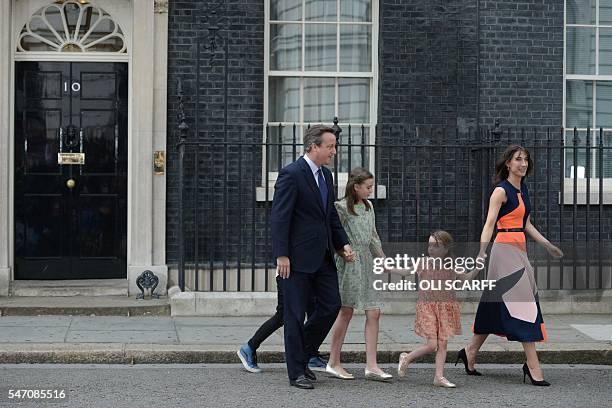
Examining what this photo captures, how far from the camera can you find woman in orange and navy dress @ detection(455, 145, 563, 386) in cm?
823

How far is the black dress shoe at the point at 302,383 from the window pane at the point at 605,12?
22.0 feet

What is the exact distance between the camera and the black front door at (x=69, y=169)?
38.4ft

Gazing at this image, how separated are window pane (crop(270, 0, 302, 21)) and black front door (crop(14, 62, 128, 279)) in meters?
1.78

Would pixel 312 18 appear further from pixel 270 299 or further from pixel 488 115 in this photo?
pixel 270 299

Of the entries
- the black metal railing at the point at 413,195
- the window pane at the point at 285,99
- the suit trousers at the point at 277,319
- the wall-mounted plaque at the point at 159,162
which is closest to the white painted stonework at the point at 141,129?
the wall-mounted plaque at the point at 159,162

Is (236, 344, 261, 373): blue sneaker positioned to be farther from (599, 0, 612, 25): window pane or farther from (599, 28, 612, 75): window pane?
(599, 0, 612, 25): window pane

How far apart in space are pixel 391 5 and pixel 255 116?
194 cm

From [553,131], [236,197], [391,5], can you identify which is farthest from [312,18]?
[553,131]

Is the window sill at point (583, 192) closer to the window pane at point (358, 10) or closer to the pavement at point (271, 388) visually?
the window pane at point (358, 10)

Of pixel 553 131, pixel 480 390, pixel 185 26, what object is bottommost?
pixel 480 390

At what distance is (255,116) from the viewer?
1184 centimetres

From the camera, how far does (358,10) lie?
12.3 metres

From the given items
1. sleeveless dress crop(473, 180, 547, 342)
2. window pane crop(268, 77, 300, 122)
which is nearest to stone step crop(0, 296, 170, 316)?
window pane crop(268, 77, 300, 122)

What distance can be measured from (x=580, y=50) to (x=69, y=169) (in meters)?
5.91
